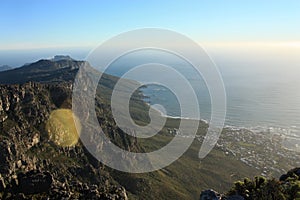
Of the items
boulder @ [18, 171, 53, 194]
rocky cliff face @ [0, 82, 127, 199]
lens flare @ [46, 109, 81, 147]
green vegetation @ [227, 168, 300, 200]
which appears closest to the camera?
green vegetation @ [227, 168, 300, 200]

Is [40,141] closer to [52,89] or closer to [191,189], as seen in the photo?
[52,89]

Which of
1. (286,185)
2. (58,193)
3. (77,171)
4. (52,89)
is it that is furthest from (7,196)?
(52,89)

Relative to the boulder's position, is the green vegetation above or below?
above

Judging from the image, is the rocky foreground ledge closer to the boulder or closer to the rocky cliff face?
the boulder

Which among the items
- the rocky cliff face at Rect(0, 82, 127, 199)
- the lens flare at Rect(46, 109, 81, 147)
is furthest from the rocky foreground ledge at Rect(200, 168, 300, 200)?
the lens flare at Rect(46, 109, 81, 147)

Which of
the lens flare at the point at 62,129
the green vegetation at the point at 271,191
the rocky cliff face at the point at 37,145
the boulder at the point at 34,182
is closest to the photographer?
the green vegetation at the point at 271,191

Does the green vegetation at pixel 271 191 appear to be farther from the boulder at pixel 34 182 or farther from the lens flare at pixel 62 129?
the lens flare at pixel 62 129

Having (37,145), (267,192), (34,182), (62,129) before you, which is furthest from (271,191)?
(62,129)

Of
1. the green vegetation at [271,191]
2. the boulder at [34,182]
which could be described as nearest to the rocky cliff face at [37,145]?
the boulder at [34,182]

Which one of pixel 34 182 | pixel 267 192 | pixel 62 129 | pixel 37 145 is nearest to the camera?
pixel 267 192

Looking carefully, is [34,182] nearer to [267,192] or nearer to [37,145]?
[267,192]

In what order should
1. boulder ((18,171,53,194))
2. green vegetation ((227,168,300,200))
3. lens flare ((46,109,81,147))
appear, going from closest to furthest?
green vegetation ((227,168,300,200)) → boulder ((18,171,53,194)) → lens flare ((46,109,81,147))

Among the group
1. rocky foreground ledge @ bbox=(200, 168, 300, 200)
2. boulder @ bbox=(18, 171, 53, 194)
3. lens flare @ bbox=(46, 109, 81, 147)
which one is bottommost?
lens flare @ bbox=(46, 109, 81, 147)
